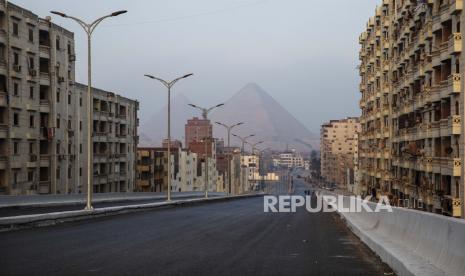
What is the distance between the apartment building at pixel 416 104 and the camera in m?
47.4

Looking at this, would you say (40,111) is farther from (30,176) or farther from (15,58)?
(15,58)

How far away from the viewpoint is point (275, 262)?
44.7 ft

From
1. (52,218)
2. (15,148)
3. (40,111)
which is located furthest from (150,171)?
(52,218)

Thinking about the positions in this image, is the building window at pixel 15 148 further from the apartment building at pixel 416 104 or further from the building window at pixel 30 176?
the apartment building at pixel 416 104

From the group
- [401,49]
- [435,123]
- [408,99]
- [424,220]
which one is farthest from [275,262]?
[401,49]

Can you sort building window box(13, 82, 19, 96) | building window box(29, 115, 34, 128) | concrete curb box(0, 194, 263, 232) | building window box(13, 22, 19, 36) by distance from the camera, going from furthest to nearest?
building window box(29, 115, 34, 128), building window box(13, 82, 19, 96), building window box(13, 22, 19, 36), concrete curb box(0, 194, 263, 232)

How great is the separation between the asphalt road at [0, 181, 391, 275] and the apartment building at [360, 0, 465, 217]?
23.5 meters

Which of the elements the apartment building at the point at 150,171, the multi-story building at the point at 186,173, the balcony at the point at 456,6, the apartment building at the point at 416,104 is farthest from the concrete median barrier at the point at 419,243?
the multi-story building at the point at 186,173

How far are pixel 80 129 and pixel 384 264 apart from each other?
77158 mm

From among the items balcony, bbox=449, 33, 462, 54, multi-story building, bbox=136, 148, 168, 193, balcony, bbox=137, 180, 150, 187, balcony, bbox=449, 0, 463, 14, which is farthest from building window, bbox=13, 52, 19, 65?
balcony, bbox=137, 180, 150, 187

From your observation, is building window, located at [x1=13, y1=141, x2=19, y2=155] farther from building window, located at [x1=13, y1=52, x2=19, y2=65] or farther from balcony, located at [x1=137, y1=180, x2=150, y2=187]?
balcony, located at [x1=137, y1=180, x2=150, y2=187]

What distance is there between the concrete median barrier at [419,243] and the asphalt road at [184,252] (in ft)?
1.52

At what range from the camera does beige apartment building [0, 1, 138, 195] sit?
65.0 meters

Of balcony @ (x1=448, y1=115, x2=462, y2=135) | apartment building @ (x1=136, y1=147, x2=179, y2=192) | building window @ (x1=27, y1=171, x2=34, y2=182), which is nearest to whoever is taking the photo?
balcony @ (x1=448, y1=115, x2=462, y2=135)
